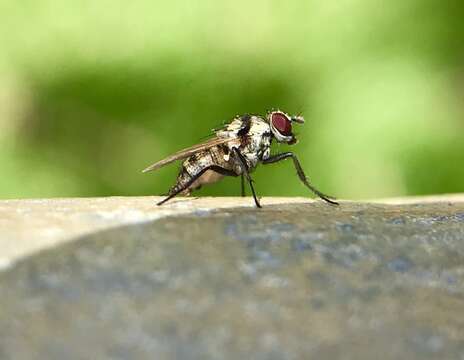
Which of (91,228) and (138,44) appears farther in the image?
(138,44)

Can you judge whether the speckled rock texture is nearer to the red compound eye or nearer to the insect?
the insect

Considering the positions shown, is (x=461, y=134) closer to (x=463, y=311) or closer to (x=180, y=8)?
(x=180, y=8)

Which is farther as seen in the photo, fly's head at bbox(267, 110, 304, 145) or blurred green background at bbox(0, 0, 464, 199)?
blurred green background at bbox(0, 0, 464, 199)

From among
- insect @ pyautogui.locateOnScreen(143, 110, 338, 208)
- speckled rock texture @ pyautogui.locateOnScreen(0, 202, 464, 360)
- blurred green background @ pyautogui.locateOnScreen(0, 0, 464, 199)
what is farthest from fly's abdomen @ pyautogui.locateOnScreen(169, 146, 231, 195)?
speckled rock texture @ pyautogui.locateOnScreen(0, 202, 464, 360)

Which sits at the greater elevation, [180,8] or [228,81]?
[180,8]

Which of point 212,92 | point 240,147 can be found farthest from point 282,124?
point 212,92

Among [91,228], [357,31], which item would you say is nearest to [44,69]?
[357,31]
